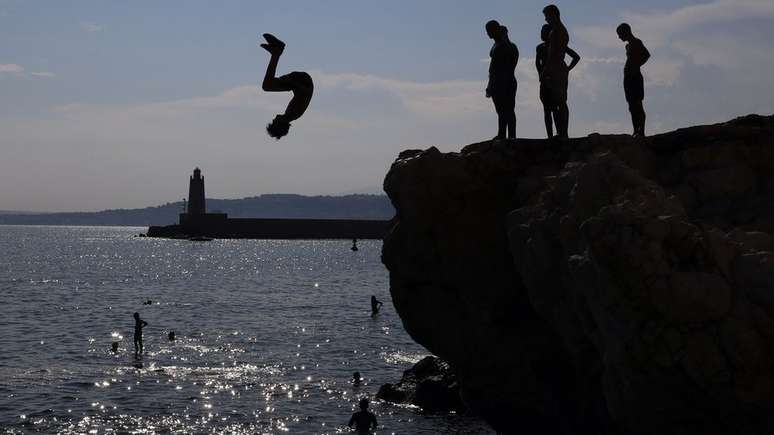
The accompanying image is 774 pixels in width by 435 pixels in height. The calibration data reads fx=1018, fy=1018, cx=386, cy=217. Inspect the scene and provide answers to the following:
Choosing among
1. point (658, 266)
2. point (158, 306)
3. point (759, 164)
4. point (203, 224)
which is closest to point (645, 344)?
point (658, 266)

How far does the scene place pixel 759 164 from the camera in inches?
662

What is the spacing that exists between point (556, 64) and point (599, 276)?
7024mm

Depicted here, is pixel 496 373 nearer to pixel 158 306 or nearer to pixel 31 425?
pixel 31 425

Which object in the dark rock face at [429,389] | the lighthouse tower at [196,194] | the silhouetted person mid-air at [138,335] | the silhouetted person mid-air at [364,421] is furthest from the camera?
the lighthouse tower at [196,194]

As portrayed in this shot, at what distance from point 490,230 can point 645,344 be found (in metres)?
7.68

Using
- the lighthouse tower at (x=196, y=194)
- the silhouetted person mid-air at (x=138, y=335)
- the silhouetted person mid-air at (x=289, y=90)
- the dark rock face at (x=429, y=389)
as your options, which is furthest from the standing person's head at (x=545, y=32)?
the lighthouse tower at (x=196, y=194)

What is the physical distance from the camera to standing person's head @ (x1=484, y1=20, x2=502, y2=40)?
771 inches

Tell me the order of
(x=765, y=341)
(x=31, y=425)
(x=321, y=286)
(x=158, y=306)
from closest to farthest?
(x=765, y=341) < (x=31, y=425) < (x=158, y=306) < (x=321, y=286)

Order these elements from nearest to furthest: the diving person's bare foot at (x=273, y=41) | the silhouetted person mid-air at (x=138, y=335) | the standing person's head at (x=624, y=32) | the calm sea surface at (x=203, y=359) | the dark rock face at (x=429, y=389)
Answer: the diving person's bare foot at (x=273, y=41)
the standing person's head at (x=624, y=32)
the calm sea surface at (x=203, y=359)
the dark rock face at (x=429, y=389)
the silhouetted person mid-air at (x=138, y=335)

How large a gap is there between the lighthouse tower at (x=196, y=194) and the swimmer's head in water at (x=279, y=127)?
162 m

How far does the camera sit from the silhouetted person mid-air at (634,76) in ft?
61.8

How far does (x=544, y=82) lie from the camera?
19531mm

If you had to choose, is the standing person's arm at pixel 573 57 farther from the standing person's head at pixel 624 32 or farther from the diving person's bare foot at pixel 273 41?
the diving person's bare foot at pixel 273 41

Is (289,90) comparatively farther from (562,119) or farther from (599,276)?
(562,119)
